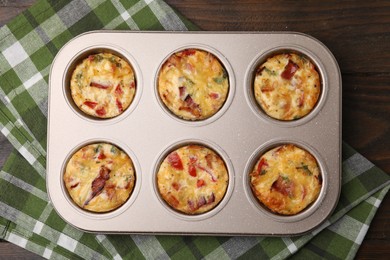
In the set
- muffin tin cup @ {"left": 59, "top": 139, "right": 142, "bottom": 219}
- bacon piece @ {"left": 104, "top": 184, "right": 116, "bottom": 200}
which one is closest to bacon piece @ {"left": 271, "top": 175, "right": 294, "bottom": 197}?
muffin tin cup @ {"left": 59, "top": 139, "right": 142, "bottom": 219}

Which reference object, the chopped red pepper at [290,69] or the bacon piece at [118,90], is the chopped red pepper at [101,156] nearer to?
the bacon piece at [118,90]

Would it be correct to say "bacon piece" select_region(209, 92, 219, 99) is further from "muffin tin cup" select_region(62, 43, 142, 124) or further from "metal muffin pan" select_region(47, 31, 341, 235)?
"muffin tin cup" select_region(62, 43, 142, 124)

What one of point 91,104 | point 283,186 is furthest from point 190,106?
point 283,186

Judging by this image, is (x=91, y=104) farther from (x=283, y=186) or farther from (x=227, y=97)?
(x=283, y=186)

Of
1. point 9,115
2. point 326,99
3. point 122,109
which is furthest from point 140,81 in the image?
point 326,99

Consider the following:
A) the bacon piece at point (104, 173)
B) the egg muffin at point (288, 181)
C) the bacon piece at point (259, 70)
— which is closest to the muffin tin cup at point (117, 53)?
the bacon piece at point (104, 173)

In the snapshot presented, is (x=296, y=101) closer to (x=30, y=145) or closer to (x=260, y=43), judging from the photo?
(x=260, y=43)
